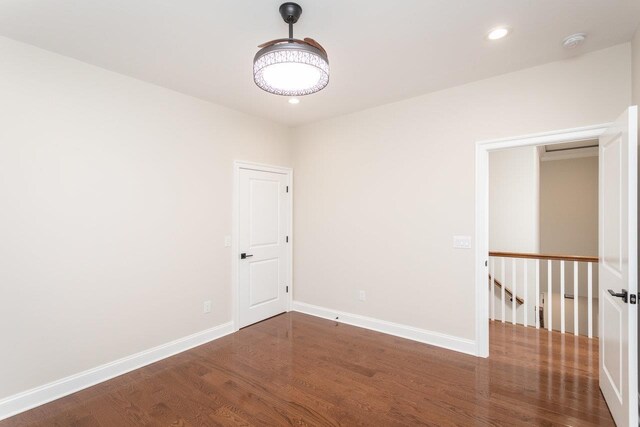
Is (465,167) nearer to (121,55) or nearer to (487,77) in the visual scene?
(487,77)

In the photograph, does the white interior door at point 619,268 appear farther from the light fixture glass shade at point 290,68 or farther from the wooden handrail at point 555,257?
the light fixture glass shade at point 290,68

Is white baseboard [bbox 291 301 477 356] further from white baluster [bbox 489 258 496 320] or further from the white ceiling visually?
the white ceiling

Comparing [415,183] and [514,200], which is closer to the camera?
[415,183]

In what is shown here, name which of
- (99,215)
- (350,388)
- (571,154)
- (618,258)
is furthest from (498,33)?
(571,154)

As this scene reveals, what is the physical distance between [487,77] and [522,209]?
8.61ft

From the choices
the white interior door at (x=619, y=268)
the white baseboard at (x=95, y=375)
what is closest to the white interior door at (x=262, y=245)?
the white baseboard at (x=95, y=375)

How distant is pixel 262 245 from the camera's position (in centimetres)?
421

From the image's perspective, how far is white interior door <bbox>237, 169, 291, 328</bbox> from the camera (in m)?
3.96

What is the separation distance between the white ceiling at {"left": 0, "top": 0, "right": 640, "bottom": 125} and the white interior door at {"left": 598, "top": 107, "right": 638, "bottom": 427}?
0.79 meters

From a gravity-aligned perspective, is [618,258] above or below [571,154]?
below

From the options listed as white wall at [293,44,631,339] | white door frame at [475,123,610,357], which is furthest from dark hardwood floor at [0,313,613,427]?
white wall at [293,44,631,339]

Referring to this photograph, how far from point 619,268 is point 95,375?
3982 mm

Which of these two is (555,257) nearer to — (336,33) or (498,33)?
(498,33)

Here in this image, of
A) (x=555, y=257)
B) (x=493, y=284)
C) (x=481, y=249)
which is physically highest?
(x=481, y=249)
